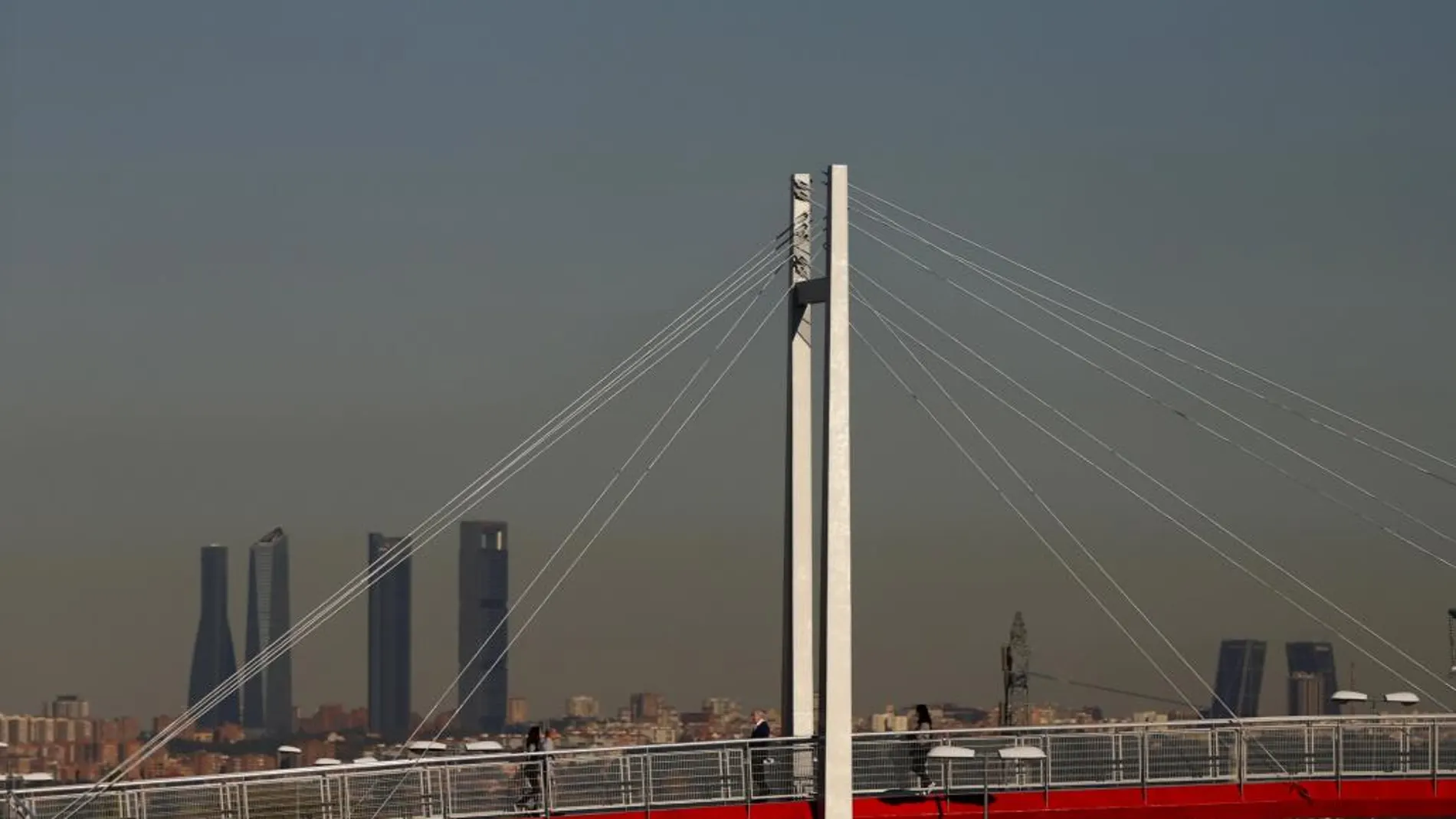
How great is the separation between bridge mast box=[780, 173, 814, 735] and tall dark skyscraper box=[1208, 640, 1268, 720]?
98513 mm

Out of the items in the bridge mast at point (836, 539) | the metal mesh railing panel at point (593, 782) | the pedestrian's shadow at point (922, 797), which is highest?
the bridge mast at point (836, 539)

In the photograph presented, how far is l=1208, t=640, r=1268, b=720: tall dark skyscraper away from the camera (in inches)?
6196

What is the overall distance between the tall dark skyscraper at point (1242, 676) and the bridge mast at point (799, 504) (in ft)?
323

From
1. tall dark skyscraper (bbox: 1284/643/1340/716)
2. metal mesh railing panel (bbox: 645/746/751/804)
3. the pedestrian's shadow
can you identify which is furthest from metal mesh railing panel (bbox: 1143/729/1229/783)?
tall dark skyscraper (bbox: 1284/643/1340/716)

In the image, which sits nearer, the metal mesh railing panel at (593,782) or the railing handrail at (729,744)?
the railing handrail at (729,744)

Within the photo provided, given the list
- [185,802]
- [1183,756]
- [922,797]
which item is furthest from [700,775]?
[1183,756]

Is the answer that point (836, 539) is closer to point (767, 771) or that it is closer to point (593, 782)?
point (767, 771)

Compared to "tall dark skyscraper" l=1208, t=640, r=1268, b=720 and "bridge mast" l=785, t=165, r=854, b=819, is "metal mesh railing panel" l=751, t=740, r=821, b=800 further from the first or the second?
"tall dark skyscraper" l=1208, t=640, r=1268, b=720

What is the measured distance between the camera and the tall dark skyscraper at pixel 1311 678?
150000 millimetres

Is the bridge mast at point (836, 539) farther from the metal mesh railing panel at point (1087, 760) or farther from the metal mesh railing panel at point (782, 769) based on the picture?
the metal mesh railing panel at point (1087, 760)

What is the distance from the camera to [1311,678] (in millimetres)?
155875

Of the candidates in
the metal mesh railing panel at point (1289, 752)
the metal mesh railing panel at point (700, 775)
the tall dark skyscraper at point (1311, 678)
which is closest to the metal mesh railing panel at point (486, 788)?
the metal mesh railing panel at point (700, 775)

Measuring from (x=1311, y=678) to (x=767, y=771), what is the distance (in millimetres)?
106923

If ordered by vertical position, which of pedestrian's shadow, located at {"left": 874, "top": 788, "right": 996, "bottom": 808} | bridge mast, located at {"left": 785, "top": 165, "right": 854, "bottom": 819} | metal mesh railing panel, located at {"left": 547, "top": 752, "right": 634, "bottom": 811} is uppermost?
bridge mast, located at {"left": 785, "top": 165, "right": 854, "bottom": 819}
